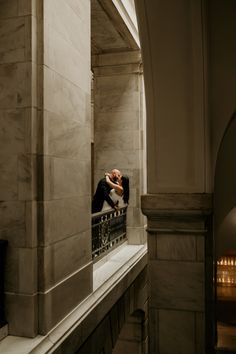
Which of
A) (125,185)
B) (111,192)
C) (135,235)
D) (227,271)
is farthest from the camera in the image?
(227,271)

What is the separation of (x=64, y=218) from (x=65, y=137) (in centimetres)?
98

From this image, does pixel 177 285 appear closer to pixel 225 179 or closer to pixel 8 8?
pixel 225 179

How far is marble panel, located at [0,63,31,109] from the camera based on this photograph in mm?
3662

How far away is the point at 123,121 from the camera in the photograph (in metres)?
9.15

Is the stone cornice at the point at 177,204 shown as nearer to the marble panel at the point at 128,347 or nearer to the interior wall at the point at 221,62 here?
the interior wall at the point at 221,62

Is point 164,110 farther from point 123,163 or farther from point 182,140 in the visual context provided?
point 123,163

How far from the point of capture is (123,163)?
29.9ft

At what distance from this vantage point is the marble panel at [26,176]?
3662 millimetres

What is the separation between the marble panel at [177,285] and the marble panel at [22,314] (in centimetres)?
124

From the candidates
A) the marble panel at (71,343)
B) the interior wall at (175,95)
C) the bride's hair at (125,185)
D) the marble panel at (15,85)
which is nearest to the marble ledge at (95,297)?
the marble panel at (71,343)

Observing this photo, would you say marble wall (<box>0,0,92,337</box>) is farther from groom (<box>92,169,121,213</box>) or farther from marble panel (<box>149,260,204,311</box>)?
groom (<box>92,169,121,213</box>)

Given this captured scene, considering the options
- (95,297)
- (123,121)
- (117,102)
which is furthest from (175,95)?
(117,102)

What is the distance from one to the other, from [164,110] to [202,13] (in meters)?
0.95

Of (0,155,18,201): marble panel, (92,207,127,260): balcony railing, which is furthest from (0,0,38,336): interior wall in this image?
(92,207,127,260): balcony railing
